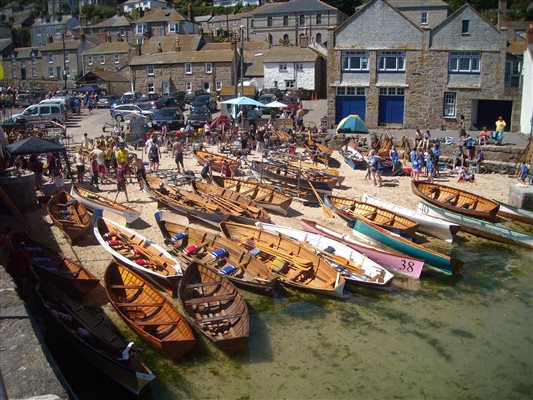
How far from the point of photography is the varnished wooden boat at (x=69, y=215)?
18484 mm

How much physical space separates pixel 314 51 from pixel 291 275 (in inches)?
1705

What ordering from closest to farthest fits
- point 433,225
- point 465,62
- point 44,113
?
point 433,225
point 465,62
point 44,113

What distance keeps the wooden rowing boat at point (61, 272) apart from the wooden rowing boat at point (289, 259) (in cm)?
501

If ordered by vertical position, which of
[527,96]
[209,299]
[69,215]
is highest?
[527,96]

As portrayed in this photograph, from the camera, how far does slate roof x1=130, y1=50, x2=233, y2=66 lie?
56.4 metres

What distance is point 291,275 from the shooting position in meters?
16.4

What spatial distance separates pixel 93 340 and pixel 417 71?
31623 millimetres

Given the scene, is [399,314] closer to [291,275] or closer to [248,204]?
[291,275]

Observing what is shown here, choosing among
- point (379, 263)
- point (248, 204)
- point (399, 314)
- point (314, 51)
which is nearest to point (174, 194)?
point (248, 204)

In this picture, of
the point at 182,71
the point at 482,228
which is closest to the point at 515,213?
the point at 482,228

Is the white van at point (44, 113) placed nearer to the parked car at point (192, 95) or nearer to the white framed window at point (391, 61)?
the parked car at point (192, 95)

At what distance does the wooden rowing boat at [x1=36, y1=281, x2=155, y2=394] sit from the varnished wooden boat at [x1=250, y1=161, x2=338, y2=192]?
1285 centimetres

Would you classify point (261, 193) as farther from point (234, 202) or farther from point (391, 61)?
point (391, 61)

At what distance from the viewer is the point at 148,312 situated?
538 inches
